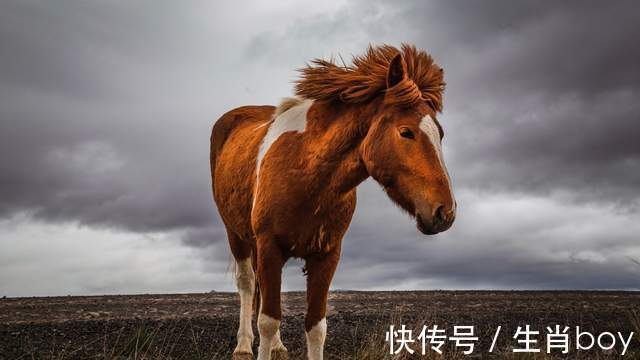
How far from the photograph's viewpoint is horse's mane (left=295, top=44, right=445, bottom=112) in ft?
14.1

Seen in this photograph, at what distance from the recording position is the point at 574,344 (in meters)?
7.66

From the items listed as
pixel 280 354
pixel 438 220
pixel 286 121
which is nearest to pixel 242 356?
pixel 280 354

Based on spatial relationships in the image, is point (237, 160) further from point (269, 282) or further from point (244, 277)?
point (269, 282)

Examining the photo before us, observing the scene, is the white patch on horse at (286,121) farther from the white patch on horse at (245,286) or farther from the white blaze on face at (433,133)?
the white patch on horse at (245,286)

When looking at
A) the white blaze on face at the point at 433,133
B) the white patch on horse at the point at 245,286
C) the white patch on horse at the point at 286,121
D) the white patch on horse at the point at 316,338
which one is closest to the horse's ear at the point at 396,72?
the white blaze on face at the point at 433,133

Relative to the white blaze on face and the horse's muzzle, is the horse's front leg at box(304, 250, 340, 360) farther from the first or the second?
the white blaze on face

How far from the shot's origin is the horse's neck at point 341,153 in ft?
14.7

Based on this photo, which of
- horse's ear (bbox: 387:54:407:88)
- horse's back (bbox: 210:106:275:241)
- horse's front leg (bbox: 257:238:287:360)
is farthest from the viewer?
horse's back (bbox: 210:106:275:241)

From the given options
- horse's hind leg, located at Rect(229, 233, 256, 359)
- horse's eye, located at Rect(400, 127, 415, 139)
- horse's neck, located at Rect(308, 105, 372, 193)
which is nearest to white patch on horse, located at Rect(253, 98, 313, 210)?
horse's neck, located at Rect(308, 105, 372, 193)

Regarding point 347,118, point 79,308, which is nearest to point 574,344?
point 347,118

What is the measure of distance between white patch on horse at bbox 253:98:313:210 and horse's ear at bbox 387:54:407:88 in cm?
96

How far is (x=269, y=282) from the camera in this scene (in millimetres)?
4887

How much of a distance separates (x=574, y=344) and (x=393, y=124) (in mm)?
5158

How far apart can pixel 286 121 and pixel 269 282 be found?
1.46m
